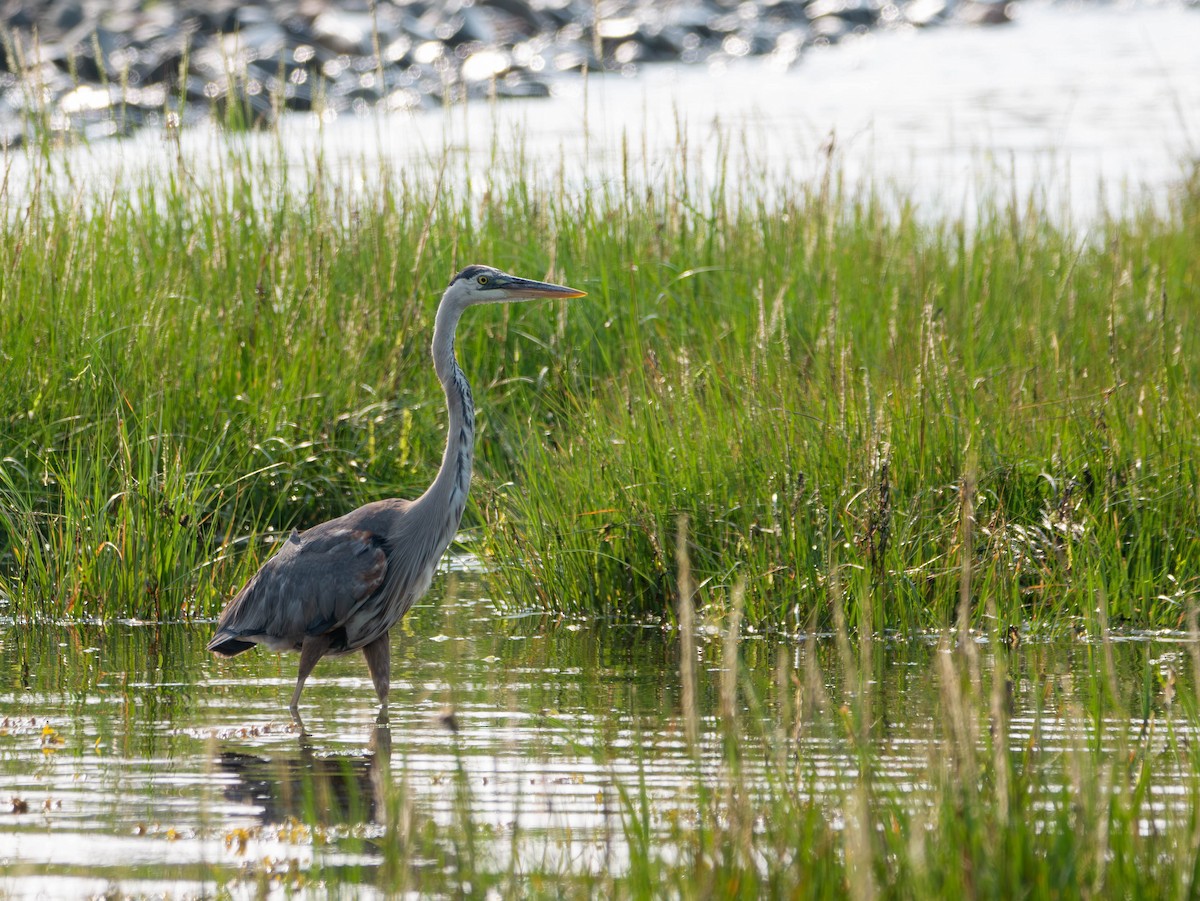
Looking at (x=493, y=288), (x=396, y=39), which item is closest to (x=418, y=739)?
(x=493, y=288)

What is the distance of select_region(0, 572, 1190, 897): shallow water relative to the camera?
13.4 ft

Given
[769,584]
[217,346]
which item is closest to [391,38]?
[217,346]

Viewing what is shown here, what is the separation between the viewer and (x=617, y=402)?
7.27m

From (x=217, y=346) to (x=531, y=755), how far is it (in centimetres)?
375

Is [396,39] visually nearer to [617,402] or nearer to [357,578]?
[617,402]

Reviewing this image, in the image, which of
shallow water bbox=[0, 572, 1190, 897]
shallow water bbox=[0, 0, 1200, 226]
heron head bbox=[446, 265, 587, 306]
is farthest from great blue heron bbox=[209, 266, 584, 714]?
shallow water bbox=[0, 0, 1200, 226]

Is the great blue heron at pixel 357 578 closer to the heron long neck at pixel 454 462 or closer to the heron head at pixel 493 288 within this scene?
the heron long neck at pixel 454 462

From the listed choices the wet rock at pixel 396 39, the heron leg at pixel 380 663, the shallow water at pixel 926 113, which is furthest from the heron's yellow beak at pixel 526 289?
the wet rock at pixel 396 39

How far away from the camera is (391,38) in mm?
31781

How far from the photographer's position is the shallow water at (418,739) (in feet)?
13.4

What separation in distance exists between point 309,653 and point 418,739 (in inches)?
27.1

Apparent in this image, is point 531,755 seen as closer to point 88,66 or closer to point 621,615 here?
point 621,615

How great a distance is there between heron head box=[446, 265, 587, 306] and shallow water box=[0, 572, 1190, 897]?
54.9 inches

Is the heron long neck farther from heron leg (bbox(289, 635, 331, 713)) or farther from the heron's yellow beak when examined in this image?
heron leg (bbox(289, 635, 331, 713))
